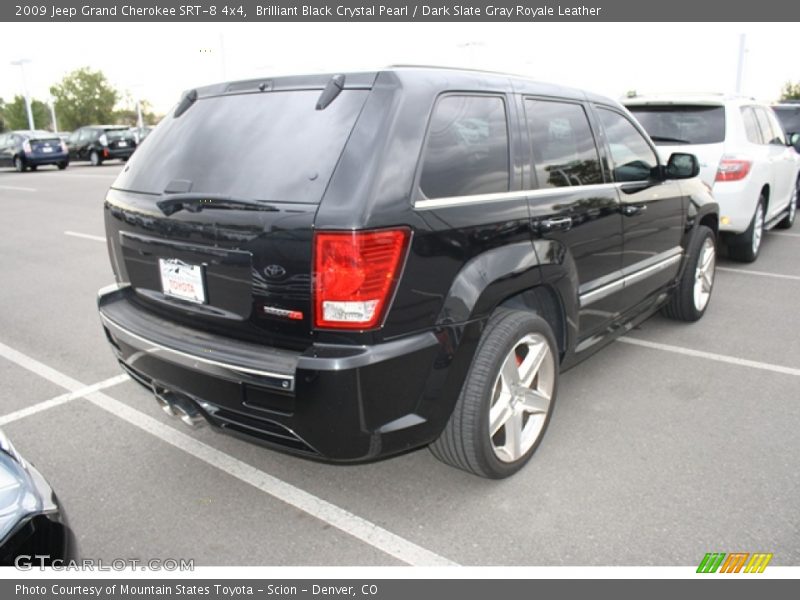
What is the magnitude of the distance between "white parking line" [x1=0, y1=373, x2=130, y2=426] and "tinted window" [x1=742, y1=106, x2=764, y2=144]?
22.0ft

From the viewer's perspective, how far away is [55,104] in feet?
233

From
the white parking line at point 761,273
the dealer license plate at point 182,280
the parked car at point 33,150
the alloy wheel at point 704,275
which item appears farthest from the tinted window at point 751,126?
the parked car at point 33,150

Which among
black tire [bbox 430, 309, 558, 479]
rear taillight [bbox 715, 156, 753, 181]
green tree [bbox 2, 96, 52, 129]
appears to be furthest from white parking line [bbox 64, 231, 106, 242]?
green tree [bbox 2, 96, 52, 129]

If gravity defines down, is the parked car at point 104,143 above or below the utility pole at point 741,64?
below

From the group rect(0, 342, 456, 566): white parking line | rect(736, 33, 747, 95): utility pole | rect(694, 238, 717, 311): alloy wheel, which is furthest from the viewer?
rect(736, 33, 747, 95): utility pole

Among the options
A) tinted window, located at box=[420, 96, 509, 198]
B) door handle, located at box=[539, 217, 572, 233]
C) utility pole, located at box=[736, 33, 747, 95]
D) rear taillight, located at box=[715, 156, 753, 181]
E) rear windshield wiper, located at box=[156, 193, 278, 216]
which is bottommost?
rear taillight, located at box=[715, 156, 753, 181]

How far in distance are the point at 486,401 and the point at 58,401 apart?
2.79 meters

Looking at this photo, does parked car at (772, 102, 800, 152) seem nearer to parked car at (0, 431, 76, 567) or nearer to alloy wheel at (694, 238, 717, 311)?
alloy wheel at (694, 238, 717, 311)

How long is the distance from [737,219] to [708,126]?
1033 millimetres

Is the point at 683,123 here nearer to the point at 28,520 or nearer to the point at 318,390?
the point at 318,390

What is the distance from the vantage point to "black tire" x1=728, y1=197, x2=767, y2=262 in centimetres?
720

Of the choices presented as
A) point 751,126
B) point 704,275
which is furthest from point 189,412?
point 751,126

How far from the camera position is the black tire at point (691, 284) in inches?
197

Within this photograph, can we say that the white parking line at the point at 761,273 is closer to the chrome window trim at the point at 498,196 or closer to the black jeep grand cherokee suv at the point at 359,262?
the chrome window trim at the point at 498,196
